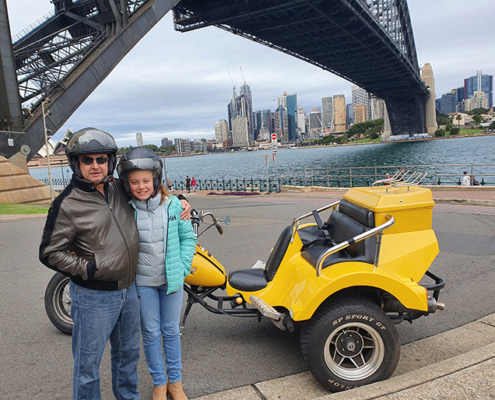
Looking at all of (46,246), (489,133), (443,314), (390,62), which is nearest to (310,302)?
(46,246)

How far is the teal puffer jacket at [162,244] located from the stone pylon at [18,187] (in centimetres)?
1522

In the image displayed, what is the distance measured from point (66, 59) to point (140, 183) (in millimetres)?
26157

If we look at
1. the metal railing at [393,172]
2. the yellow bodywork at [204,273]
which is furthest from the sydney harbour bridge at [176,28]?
the yellow bodywork at [204,273]

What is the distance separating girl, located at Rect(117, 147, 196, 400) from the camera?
8.14 feet

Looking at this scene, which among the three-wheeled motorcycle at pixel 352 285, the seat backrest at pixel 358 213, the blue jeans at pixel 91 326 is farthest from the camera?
the seat backrest at pixel 358 213

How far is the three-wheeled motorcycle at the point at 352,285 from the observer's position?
9.09 ft

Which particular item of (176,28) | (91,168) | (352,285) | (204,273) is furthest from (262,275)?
(176,28)

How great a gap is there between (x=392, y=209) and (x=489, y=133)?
16410cm

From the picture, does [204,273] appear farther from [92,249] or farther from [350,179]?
[350,179]

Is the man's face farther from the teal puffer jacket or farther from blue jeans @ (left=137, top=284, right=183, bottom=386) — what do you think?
blue jeans @ (left=137, top=284, right=183, bottom=386)

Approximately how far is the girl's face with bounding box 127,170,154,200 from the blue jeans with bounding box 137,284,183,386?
0.67 meters

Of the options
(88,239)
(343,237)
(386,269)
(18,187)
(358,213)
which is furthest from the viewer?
(18,187)

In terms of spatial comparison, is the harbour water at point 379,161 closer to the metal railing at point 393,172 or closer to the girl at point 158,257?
the metal railing at point 393,172

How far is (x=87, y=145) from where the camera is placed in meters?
2.21
